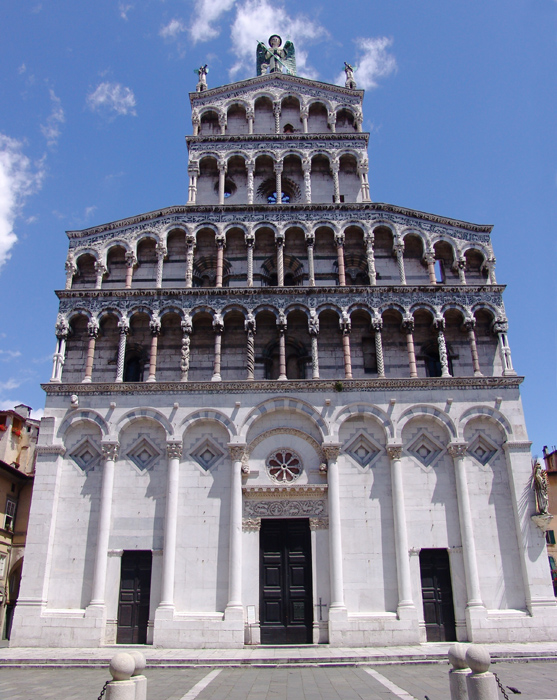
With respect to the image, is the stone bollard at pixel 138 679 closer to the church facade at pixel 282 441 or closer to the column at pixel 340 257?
the church facade at pixel 282 441

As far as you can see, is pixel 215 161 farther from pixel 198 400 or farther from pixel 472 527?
pixel 472 527

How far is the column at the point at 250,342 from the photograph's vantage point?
2342 cm

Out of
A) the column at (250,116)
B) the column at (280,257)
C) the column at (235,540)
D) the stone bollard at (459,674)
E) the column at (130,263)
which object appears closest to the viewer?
the stone bollard at (459,674)

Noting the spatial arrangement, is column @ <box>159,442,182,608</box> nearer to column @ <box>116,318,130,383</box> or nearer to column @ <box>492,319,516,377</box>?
column @ <box>116,318,130,383</box>

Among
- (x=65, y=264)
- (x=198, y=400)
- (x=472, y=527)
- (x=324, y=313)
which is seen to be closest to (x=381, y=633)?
(x=472, y=527)

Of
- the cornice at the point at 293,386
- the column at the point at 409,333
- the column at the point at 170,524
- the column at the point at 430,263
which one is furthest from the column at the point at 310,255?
the column at the point at 170,524

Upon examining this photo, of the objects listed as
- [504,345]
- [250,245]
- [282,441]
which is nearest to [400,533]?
[282,441]

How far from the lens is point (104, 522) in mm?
21141

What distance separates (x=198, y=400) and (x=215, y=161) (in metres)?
13.1

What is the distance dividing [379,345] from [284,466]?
6224 millimetres

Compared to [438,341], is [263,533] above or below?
below

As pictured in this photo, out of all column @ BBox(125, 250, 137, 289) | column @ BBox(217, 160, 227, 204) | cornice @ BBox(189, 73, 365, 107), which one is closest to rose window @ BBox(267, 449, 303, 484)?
column @ BBox(125, 250, 137, 289)

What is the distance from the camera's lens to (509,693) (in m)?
11.8

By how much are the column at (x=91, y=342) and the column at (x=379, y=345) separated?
11.5m
